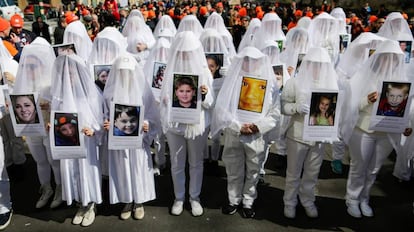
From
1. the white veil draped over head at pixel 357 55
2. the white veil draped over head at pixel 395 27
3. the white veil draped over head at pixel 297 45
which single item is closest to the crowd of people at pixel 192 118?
the white veil draped over head at pixel 357 55

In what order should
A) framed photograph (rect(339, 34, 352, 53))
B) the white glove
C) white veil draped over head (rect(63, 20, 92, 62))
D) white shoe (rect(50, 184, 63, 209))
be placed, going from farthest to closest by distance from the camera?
framed photograph (rect(339, 34, 352, 53)) < white veil draped over head (rect(63, 20, 92, 62)) < white shoe (rect(50, 184, 63, 209)) < the white glove

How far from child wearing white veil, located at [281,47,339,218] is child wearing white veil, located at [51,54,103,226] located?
→ 2071mm

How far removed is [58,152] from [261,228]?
7.74ft

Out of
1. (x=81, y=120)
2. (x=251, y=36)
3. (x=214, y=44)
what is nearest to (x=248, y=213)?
(x=81, y=120)

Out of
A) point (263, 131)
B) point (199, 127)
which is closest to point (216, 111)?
point (199, 127)

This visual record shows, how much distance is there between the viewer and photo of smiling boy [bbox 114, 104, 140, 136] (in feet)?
11.2

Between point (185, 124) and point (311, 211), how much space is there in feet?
5.94

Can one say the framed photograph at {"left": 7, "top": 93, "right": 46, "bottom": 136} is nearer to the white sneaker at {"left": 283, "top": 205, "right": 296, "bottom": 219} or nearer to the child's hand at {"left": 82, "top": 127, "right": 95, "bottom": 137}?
the child's hand at {"left": 82, "top": 127, "right": 95, "bottom": 137}

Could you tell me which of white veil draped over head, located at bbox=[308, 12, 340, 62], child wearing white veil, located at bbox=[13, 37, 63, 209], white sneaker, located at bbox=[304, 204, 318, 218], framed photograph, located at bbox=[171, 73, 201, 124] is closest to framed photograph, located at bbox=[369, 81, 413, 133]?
white sneaker, located at bbox=[304, 204, 318, 218]

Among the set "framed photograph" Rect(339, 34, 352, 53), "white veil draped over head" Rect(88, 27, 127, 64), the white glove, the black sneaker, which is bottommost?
the black sneaker

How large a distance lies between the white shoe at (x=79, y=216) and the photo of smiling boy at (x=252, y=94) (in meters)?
2.23

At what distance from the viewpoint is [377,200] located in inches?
175

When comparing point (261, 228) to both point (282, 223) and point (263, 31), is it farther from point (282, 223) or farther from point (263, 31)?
point (263, 31)

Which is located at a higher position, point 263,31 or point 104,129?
point 263,31
